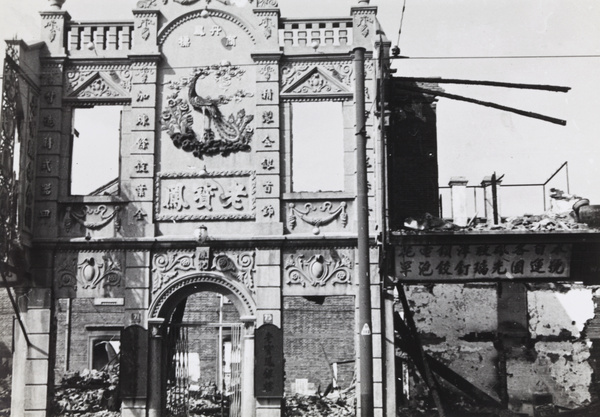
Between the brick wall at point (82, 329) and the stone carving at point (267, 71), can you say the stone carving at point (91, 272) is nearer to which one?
the stone carving at point (267, 71)

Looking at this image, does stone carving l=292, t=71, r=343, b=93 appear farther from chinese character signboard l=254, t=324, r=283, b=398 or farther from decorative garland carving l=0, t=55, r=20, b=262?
decorative garland carving l=0, t=55, r=20, b=262

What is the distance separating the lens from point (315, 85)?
Result: 17.8 meters

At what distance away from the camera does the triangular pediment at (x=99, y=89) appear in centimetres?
1791

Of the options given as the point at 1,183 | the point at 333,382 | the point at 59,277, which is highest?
the point at 1,183

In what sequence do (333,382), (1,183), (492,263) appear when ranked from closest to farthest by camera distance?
(1,183) < (492,263) < (333,382)

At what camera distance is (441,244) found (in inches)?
661

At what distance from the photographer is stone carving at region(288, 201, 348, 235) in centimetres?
1723

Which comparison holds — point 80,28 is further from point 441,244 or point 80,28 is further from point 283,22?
point 441,244

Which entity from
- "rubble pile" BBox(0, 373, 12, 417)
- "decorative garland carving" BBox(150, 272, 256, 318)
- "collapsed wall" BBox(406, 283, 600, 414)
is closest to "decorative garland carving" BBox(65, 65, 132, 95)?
"decorative garland carving" BBox(150, 272, 256, 318)

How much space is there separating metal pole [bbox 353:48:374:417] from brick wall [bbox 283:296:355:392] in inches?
605

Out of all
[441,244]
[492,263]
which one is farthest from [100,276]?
[492,263]

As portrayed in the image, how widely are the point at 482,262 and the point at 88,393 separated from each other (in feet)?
48.2

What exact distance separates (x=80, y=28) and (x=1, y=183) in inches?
185

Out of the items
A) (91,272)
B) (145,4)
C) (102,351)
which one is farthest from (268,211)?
A: (102,351)
